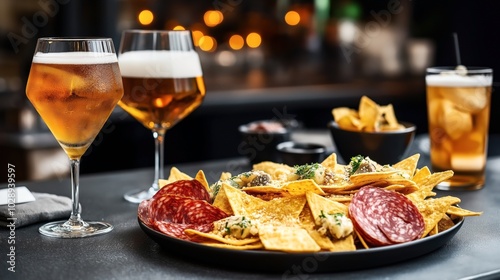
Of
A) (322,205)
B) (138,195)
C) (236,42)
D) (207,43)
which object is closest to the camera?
(322,205)

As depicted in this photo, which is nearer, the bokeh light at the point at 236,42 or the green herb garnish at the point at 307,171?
the green herb garnish at the point at 307,171

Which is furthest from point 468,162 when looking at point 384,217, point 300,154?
point 384,217

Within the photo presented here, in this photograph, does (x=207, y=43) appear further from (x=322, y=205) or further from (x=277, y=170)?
(x=322, y=205)

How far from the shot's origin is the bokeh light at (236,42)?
15.5ft

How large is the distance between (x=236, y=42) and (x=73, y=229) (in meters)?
3.63

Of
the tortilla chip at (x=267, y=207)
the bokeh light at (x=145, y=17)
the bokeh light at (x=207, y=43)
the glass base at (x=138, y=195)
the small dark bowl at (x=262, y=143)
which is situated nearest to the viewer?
the tortilla chip at (x=267, y=207)

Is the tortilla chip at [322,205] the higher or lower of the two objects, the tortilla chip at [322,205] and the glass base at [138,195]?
the higher

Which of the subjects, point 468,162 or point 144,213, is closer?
point 144,213

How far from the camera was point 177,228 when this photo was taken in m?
1.07

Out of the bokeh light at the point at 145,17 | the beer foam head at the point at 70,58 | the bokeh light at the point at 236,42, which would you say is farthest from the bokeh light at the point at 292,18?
the beer foam head at the point at 70,58

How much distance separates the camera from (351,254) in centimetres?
97

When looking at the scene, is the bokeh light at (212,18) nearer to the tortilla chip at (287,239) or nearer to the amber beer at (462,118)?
the amber beer at (462,118)

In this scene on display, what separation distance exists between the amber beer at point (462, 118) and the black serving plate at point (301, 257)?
575mm

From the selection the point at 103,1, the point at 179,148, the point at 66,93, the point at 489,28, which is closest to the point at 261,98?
the point at 179,148
